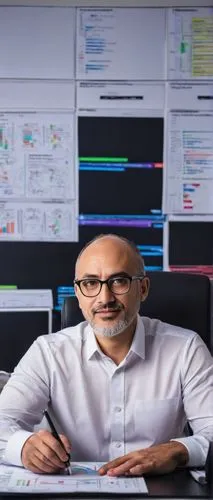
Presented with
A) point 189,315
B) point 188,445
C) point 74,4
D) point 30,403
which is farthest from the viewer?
point 74,4

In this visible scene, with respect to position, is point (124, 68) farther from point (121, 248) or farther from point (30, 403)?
point (30, 403)

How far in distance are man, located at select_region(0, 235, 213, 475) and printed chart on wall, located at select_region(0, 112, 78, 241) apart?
4.58ft

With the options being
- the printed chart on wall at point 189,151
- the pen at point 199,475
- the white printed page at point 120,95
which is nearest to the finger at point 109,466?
the pen at point 199,475

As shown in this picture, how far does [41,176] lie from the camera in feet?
9.77

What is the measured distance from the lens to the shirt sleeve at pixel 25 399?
4.41ft

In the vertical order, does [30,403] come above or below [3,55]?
below

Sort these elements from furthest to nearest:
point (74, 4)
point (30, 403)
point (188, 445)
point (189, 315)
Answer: point (74, 4)
point (189, 315)
point (30, 403)
point (188, 445)

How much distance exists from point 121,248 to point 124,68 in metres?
1.64

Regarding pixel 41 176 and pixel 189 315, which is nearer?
pixel 189 315

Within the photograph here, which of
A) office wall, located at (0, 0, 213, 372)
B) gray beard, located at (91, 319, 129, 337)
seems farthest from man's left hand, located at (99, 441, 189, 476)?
office wall, located at (0, 0, 213, 372)

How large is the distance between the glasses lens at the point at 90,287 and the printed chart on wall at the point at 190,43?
1.74 metres

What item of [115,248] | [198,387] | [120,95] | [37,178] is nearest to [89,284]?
[115,248]

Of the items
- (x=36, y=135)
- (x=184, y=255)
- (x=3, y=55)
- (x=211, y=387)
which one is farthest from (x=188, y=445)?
(x=3, y=55)

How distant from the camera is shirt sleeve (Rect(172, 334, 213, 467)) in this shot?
147 cm
